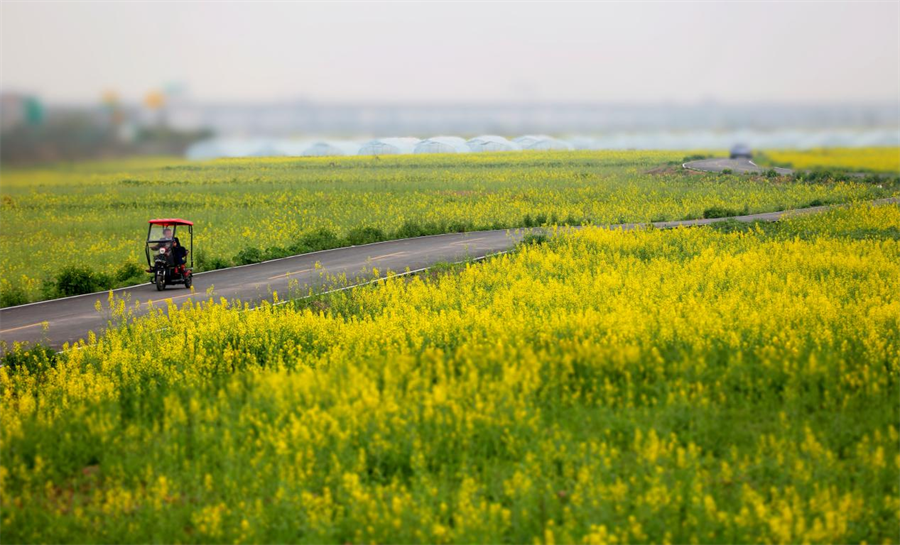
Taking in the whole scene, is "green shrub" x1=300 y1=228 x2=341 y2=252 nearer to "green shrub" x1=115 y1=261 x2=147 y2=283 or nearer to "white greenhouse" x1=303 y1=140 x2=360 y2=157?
"green shrub" x1=115 y1=261 x2=147 y2=283

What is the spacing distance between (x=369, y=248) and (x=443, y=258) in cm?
452

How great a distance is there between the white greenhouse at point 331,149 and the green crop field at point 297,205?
28.6m

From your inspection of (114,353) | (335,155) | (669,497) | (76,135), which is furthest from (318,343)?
(335,155)

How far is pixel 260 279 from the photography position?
76.1 feet

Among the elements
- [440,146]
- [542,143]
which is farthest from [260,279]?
[542,143]

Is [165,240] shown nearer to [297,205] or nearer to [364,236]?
[364,236]

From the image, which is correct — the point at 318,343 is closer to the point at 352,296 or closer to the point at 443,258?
the point at 352,296

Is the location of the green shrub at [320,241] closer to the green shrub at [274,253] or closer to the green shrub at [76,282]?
the green shrub at [274,253]

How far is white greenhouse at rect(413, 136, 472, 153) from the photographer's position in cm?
10931

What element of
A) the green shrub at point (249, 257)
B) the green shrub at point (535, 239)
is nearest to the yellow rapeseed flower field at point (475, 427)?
the green shrub at point (249, 257)

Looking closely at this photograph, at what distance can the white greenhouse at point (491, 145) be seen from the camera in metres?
112

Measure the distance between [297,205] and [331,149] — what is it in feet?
198

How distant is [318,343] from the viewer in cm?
1424

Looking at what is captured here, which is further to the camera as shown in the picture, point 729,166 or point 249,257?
point 729,166
